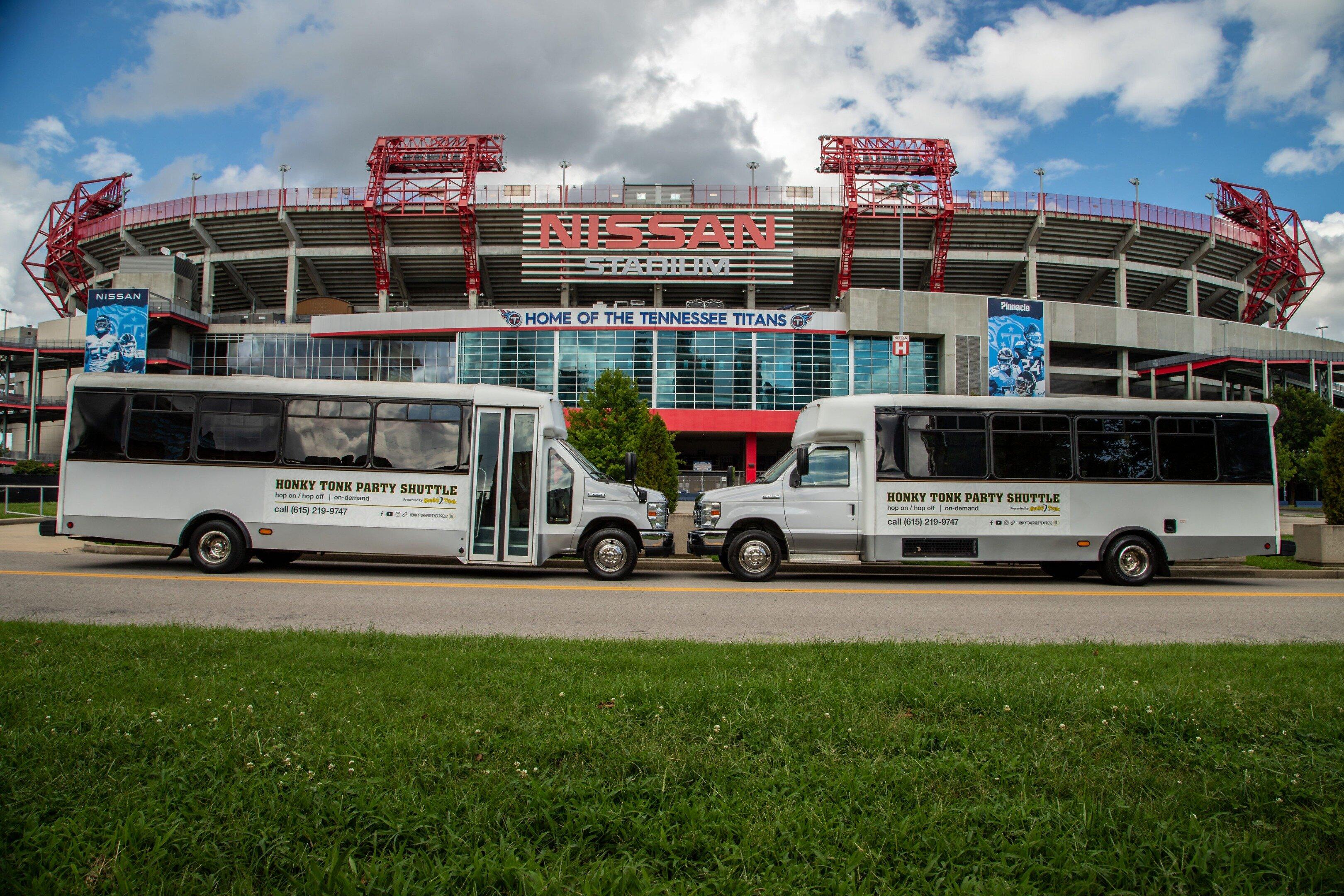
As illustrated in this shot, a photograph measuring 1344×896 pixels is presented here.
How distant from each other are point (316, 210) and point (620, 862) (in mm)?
57461

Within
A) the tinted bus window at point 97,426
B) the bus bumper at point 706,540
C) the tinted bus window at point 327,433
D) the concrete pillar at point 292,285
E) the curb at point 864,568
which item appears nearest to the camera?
the tinted bus window at point 97,426

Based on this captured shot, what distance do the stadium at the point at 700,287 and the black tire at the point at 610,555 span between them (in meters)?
30.0

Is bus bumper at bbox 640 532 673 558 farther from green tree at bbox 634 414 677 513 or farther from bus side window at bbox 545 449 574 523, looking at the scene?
green tree at bbox 634 414 677 513

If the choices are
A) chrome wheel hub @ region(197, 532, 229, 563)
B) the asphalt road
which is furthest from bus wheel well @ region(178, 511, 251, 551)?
the asphalt road

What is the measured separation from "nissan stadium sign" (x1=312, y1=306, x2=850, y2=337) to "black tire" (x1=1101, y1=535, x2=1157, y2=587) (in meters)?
35.4

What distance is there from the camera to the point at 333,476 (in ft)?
37.8

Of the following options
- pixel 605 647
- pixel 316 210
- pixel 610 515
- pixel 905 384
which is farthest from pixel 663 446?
pixel 316 210

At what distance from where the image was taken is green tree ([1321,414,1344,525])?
14.5 metres

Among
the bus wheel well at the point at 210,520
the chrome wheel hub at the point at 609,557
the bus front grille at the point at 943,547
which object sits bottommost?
the chrome wheel hub at the point at 609,557

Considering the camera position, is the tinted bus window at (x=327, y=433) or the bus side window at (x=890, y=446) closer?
the tinted bus window at (x=327, y=433)

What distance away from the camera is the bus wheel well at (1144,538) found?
12.1m

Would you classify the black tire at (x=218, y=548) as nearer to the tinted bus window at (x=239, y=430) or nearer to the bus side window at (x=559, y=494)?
the tinted bus window at (x=239, y=430)

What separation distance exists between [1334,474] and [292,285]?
57175 millimetres

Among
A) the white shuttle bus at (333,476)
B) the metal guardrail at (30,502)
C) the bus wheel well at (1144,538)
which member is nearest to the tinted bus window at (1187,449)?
the bus wheel well at (1144,538)
